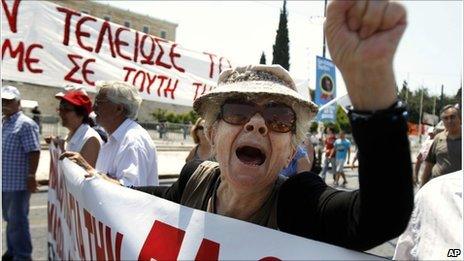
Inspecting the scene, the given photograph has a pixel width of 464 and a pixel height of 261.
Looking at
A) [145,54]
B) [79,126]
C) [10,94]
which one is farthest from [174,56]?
[10,94]

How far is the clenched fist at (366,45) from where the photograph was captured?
0.89 m

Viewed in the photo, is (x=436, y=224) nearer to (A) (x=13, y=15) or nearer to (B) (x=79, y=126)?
(B) (x=79, y=126)

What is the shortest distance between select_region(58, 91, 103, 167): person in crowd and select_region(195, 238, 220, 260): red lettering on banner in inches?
87.5

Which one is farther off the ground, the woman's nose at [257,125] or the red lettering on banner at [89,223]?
the woman's nose at [257,125]

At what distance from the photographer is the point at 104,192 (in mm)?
2014

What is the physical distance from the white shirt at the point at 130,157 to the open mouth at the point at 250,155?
137 centimetres

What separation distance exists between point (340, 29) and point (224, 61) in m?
3.88

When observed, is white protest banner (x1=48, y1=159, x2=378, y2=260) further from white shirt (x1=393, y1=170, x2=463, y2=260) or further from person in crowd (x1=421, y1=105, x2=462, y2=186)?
person in crowd (x1=421, y1=105, x2=462, y2=186)

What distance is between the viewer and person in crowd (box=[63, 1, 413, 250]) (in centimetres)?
94

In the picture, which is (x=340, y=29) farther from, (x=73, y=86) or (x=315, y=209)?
(x=73, y=86)

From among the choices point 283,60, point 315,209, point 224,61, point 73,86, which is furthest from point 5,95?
point 283,60

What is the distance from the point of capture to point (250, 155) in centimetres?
155

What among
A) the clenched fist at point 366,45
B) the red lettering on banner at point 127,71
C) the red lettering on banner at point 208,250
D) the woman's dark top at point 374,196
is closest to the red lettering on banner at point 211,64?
the red lettering on banner at point 127,71

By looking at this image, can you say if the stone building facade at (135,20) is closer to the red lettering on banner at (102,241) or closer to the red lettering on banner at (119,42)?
the red lettering on banner at (119,42)
